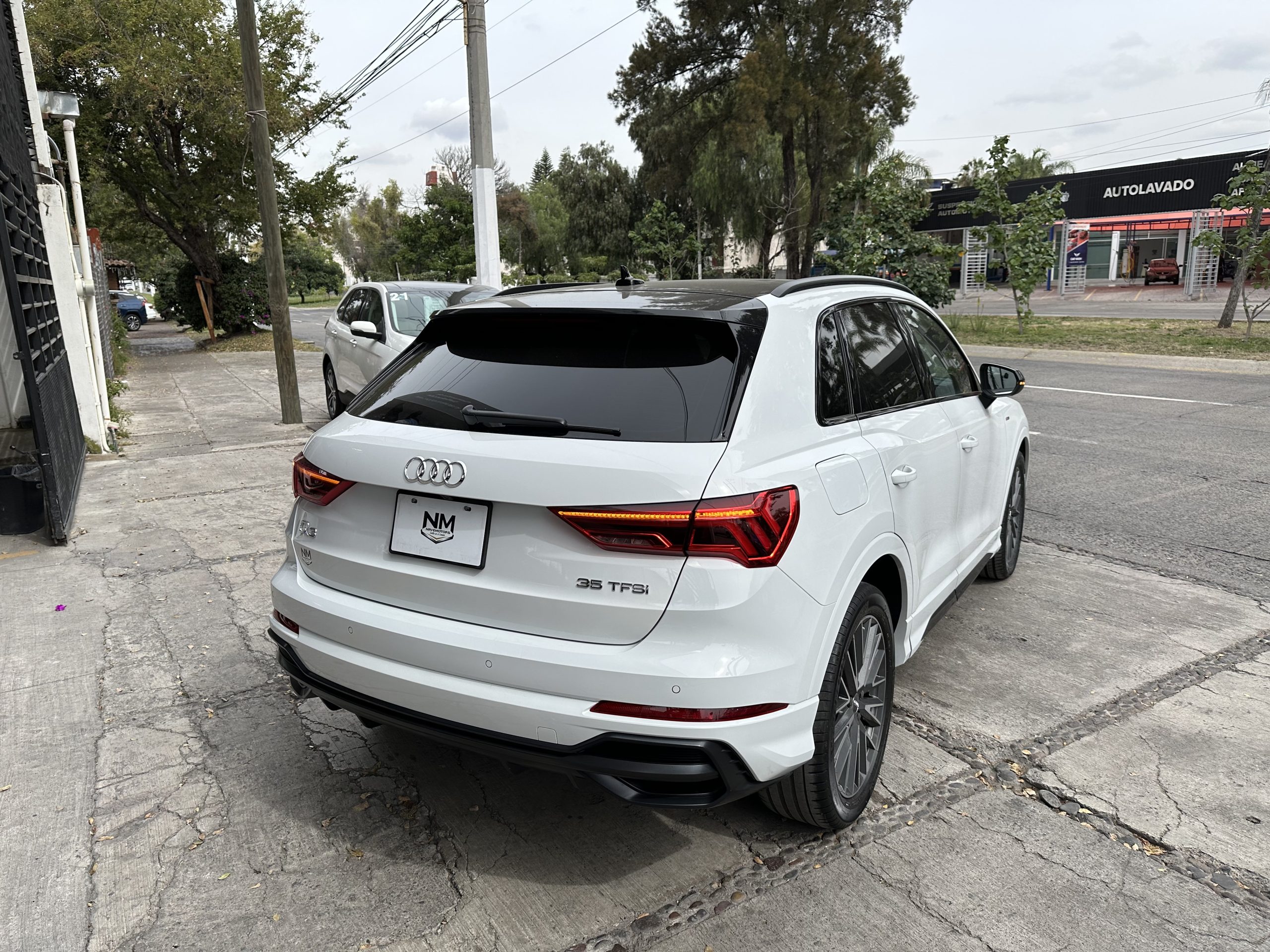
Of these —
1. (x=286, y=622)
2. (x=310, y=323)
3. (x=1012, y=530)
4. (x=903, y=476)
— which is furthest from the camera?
(x=310, y=323)

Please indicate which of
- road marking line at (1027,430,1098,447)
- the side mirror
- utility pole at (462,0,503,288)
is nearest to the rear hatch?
the side mirror

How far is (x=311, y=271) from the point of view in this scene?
2982 inches

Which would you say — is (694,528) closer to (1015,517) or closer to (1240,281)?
(1015,517)

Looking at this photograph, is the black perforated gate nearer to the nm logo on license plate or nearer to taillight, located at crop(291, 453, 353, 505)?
taillight, located at crop(291, 453, 353, 505)

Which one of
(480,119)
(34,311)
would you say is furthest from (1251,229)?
(34,311)

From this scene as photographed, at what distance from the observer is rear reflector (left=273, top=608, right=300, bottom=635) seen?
3.02 m

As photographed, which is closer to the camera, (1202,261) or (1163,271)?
(1202,261)

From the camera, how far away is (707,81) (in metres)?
Result: 34.4

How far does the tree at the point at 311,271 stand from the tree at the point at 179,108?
138ft

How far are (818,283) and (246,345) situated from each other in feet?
81.1

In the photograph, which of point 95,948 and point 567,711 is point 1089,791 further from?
point 95,948

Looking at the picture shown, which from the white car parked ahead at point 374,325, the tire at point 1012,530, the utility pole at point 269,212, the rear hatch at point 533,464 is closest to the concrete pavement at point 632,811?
the tire at point 1012,530

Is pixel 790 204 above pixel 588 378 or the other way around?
above

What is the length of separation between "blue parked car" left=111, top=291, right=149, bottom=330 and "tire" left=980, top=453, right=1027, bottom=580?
36780 mm
